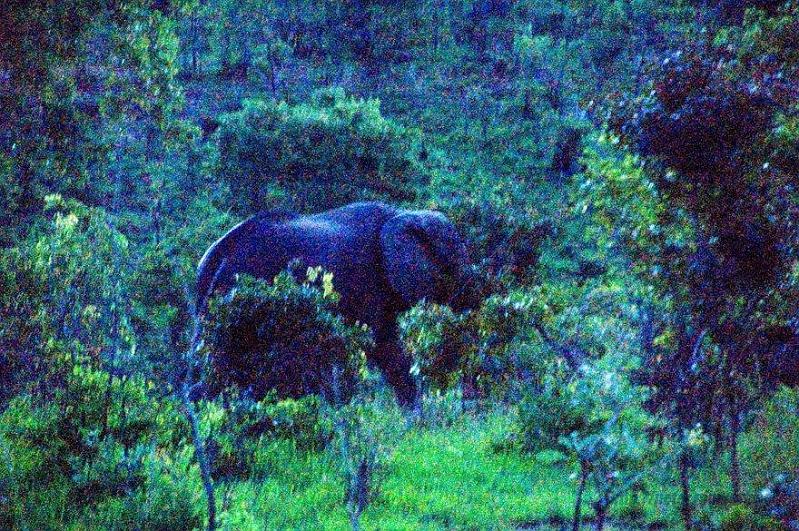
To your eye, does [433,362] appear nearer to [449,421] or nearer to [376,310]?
[449,421]

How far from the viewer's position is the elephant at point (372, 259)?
1094cm

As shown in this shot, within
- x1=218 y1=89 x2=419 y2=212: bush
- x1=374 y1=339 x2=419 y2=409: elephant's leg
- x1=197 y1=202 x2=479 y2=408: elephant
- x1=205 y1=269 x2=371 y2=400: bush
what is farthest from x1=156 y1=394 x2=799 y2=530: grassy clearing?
x1=218 y1=89 x2=419 y2=212: bush

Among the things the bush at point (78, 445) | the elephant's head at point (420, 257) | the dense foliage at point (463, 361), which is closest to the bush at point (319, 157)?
the elephant's head at point (420, 257)

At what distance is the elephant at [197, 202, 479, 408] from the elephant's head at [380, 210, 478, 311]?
12 millimetres

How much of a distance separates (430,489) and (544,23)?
33475 mm

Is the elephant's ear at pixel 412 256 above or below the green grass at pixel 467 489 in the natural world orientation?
above

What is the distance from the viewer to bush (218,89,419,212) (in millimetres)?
20641

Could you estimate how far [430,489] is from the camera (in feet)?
24.2

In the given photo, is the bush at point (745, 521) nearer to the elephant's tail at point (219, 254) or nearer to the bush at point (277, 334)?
the bush at point (277, 334)

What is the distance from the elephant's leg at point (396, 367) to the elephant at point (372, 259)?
1cm

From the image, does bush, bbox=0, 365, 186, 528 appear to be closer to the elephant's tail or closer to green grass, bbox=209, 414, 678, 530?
green grass, bbox=209, 414, 678, 530

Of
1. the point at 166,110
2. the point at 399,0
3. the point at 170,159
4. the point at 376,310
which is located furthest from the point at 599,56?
the point at 166,110

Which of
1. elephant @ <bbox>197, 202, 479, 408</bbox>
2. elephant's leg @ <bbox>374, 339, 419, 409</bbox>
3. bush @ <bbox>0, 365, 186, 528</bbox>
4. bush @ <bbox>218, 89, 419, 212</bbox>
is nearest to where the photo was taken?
bush @ <bbox>0, 365, 186, 528</bbox>

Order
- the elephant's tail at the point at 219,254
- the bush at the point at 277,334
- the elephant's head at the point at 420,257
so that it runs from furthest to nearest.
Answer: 1. the elephant's head at the point at 420,257
2. the elephant's tail at the point at 219,254
3. the bush at the point at 277,334
